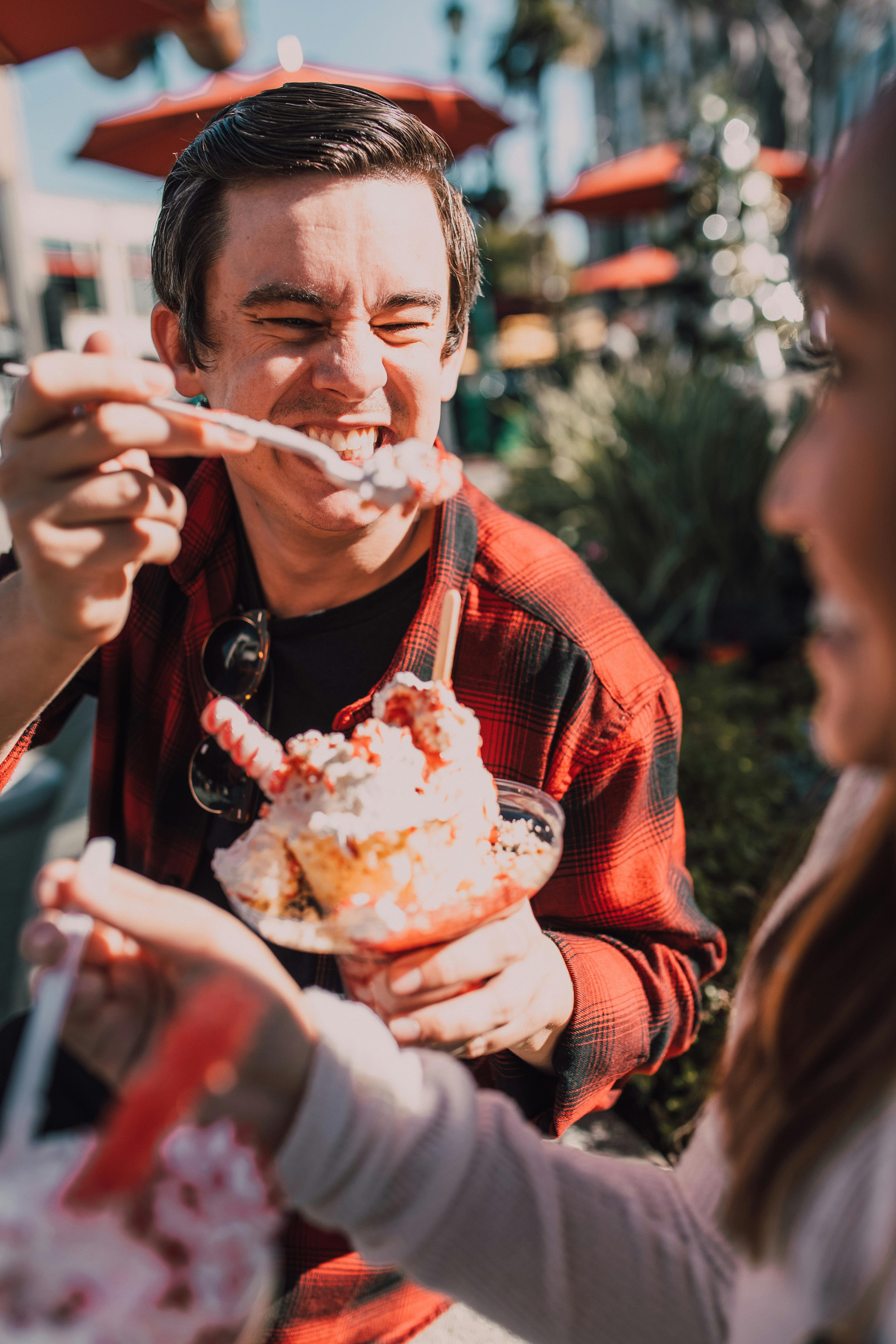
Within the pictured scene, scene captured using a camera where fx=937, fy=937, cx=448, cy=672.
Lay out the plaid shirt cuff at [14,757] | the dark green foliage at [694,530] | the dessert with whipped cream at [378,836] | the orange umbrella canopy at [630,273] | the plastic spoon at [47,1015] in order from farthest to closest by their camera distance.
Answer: the orange umbrella canopy at [630,273] → the dark green foliage at [694,530] → the plaid shirt cuff at [14,757] → the dessert with whipped cream at [378,836] → the plastic spoon at [47,1015]

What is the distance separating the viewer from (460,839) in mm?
1240

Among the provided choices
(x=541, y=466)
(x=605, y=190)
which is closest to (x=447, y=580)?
(x=541, y=466)

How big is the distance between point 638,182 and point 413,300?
1158 cm

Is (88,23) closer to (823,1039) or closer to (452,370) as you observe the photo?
(452,370)

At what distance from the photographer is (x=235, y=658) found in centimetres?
188

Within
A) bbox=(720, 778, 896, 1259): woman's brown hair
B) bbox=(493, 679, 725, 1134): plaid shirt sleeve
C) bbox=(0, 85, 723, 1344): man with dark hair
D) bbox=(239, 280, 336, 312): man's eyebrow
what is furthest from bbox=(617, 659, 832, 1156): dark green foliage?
bbox=(239, 280, 336, 312): man's eyebrow

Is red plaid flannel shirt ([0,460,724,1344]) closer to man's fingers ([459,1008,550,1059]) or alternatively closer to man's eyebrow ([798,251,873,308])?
man's fingers ([459,1008,550,1059])

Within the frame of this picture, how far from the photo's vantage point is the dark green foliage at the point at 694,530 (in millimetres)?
5059

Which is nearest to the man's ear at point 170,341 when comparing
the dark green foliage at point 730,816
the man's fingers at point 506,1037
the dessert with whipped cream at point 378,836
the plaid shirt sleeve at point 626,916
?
the dessert with whipped cream at point 378,836

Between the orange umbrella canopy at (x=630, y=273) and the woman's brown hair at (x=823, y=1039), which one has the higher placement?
the woman's brown hair at (x=823, y=1039)

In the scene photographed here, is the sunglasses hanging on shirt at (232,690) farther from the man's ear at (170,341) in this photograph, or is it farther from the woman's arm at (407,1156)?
the woman's arm at (407,1156)

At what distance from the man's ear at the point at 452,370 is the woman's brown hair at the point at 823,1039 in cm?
132

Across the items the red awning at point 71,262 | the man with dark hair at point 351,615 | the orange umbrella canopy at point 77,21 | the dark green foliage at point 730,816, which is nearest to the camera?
the man with dark hair at point 351,615

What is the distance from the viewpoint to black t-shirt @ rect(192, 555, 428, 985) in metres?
1.89
